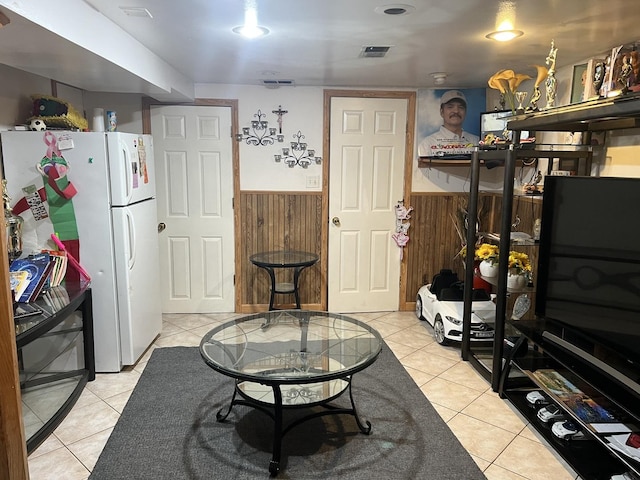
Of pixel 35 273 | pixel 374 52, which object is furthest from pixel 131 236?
pixel 374 52

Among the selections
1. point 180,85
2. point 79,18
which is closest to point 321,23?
point 79,18

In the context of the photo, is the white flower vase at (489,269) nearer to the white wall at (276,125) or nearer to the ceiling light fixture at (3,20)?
the white wall at (276,125)

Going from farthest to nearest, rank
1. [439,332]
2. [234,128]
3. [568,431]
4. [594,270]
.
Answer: [234,128] → [439,332] → [568,431] → [594,270]

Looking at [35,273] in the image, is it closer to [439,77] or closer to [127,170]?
[127,170]

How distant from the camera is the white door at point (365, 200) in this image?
15.0 feet

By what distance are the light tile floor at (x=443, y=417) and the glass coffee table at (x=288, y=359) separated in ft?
2.09

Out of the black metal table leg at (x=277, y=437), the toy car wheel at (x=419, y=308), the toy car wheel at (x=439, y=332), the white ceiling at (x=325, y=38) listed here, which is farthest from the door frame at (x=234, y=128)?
the black metal table leg at (x=277, y=437)

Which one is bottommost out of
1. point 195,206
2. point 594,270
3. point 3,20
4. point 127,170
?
point 594,270

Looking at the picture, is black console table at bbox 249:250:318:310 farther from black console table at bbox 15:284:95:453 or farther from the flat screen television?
the flat screen television

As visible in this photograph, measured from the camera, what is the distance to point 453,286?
4.27m

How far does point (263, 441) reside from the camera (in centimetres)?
257

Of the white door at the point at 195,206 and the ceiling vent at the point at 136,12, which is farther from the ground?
the ceiling vent at the point at 136,12

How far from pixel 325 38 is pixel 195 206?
241cm

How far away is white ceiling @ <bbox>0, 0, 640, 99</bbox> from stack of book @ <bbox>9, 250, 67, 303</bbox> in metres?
1.12
